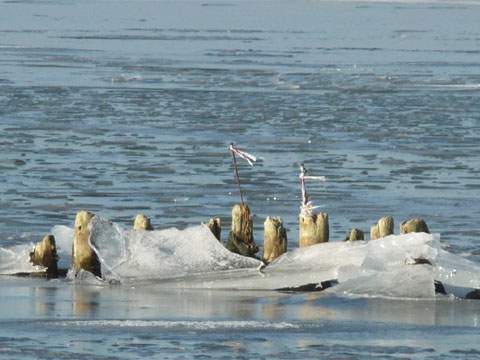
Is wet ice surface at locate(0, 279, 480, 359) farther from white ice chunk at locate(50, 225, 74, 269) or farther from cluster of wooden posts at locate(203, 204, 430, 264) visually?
white ice chunk at locate(50, 225, 74, 269)

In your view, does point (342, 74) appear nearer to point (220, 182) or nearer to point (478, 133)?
point (478, 133)

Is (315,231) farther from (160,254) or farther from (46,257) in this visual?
(46,257)

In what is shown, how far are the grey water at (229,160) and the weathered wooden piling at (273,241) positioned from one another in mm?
993

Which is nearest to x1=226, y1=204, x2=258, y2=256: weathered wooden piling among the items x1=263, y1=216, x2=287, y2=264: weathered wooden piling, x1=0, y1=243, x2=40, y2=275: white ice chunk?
x1=263, y1=216, x2=287, y2=264: weathered wooden piling

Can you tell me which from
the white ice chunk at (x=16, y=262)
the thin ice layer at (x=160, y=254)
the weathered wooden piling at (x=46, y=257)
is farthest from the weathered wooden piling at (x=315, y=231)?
the white ice chunk at (x=16, y=262)

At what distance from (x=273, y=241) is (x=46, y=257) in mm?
1749

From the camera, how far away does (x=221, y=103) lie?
29500mm

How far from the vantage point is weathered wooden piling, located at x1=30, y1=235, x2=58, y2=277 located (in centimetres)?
1259

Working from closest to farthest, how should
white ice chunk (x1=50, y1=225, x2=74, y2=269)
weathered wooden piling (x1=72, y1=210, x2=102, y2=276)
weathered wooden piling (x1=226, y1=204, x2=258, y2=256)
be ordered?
weathered wooden piling (x1=72, y1=210, x2=102, y2=276) → weathered wooden piling (x1=226, y1=204, x2=258, y2=256) → white ice chunk (x1=50, y1=225, x2=74, y2=269)

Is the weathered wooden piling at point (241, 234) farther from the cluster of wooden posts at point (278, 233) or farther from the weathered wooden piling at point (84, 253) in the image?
the weathered wooden piling at point (84, 253)

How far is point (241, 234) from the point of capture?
1289cm

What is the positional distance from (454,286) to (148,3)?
86.1m

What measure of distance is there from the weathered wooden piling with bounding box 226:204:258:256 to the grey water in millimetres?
1126

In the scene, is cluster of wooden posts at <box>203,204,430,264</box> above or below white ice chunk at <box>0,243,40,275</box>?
above
